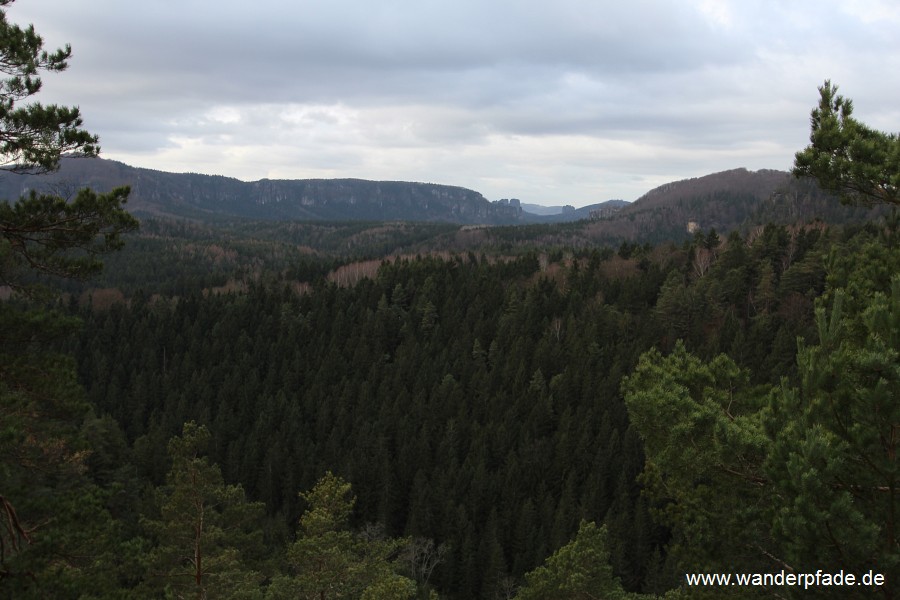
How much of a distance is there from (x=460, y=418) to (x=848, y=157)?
53704 millimetres

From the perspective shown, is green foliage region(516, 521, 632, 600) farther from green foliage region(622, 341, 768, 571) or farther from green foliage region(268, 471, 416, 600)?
green foliage region(622, 341, 768, 571)

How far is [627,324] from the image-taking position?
251 feet

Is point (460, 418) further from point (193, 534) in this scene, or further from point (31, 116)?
point (31, 116)

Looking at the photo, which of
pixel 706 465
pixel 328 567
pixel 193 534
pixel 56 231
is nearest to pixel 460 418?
pixel 193 534

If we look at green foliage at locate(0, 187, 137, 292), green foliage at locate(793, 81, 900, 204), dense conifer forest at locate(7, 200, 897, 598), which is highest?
green foliage at locate(793, 81, 900, 204)

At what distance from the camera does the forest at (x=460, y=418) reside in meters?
8.77

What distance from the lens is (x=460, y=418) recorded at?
6194cm

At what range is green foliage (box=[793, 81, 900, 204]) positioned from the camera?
10.1m

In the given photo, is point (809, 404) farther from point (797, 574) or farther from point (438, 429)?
point (438, 429)

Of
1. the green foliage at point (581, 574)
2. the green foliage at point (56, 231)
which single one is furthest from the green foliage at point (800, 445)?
the green foliage at point (56, 231)

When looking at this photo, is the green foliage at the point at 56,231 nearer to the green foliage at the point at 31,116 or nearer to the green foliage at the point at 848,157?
the green foliage at the point at 31,116

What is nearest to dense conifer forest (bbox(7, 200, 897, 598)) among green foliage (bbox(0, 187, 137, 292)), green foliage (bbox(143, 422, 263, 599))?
green foliage (bbox(143, 422, 263, 599))

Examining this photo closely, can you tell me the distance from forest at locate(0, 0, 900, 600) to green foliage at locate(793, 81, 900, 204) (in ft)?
0.16

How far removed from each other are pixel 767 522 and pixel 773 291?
69545mm
